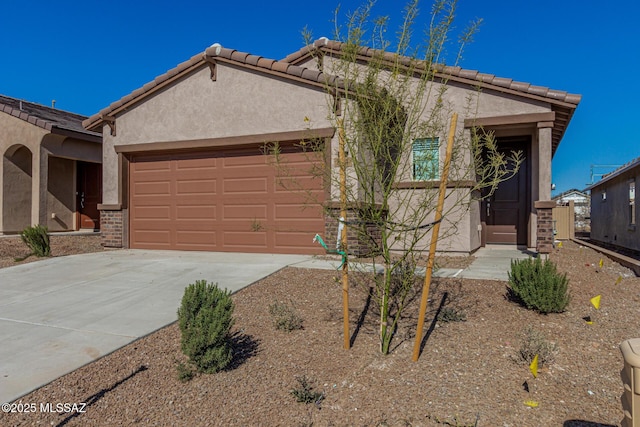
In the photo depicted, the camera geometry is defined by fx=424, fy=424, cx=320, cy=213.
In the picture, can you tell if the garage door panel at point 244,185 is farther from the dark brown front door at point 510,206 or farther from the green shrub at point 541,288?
the green shrub at point 541,288

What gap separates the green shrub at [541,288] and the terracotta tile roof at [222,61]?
525 cm

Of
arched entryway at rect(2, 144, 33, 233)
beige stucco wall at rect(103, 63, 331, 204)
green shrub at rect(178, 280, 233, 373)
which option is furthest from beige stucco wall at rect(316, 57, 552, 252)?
arched entryway at rect(2, 144, 33, 233)

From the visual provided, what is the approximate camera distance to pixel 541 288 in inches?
196

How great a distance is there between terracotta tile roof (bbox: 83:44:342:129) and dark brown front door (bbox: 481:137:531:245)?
17.6 ft

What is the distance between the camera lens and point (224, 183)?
10.0 meters

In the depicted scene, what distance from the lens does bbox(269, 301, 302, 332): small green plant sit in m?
4.68

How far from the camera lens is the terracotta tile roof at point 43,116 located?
1345 cm

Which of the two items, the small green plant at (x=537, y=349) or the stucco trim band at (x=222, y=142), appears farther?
the stucco trim band at (x=222, y=142)

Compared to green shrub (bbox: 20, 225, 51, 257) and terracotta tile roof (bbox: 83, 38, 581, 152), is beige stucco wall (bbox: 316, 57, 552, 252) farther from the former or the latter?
green shrub (bbox: 20, 225, 51, 257)

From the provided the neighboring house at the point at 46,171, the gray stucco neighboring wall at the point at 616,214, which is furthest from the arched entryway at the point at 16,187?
the gray stucco neighboring wall at the point at 616,214

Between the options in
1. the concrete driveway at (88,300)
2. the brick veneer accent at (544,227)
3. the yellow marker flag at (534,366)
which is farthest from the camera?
the brick veneer accent at (544,227)

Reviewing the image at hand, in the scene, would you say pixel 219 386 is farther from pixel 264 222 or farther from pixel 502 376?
pixel 264 222

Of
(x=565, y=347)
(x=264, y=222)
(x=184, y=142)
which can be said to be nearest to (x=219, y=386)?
(x=565, y=347)

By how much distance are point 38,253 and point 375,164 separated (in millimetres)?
8686
